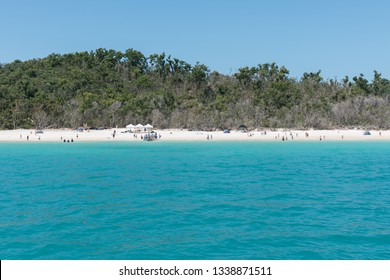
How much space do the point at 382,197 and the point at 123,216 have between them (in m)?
14.3

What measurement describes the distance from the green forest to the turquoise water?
5696cm

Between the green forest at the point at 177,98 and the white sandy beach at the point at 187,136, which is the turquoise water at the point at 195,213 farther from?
the green forest at the point at 177,98

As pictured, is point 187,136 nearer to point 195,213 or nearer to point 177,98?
point 177,98

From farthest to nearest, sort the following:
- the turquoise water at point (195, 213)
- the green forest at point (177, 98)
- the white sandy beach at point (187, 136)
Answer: the green forest at point (177, 98)
the white sandy beach at point (187, 136)
the turquoise water at point (195, 213)

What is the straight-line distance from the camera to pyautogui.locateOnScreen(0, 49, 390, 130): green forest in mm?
89562

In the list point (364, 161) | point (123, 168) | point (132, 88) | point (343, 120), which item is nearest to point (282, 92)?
point (343, 120)

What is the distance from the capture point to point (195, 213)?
18.4 metres

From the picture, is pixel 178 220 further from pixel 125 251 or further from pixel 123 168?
pixel 123 168

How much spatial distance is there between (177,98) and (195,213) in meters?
87.9

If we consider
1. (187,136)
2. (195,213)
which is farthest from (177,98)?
(195,213)

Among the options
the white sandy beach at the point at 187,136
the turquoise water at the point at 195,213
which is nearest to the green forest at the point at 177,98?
the white sandy beach at the point at 187,136

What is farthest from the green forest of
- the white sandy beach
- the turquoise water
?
the turquoise water

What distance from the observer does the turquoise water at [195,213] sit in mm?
13484

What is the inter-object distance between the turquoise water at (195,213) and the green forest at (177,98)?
187 ft
